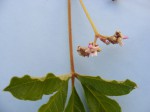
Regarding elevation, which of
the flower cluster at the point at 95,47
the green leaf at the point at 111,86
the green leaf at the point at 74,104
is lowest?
the green leaf at the point at 74,104

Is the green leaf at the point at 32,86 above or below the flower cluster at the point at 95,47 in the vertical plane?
below

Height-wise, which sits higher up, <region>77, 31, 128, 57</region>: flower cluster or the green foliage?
<region>77, 31, 128, 57</region>: flower cluster

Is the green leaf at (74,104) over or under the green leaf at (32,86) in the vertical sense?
under

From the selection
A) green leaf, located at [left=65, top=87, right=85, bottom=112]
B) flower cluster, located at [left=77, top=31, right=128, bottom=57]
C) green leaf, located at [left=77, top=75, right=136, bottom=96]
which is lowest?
green leaf, located at [left=65, top=87, right=85, bottom=112]
